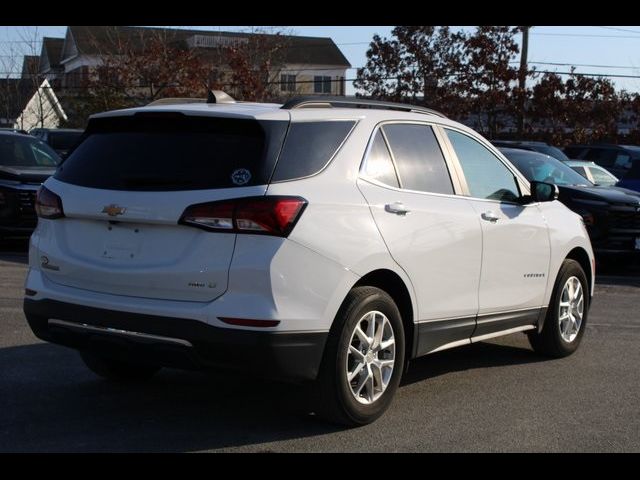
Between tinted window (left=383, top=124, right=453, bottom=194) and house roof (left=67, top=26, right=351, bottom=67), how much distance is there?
38254mm

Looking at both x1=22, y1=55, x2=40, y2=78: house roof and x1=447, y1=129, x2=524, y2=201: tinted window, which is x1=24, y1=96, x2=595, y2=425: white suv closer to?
x1=447, y1=129, x2=524, y2=201: tinted window

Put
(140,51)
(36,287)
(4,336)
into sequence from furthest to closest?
(140,51), (4,336), (36,287)

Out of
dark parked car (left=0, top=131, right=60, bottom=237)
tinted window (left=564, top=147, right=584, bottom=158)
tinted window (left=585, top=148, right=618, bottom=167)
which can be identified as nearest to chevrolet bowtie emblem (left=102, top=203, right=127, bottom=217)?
dark parked car (left=0, top=131, right=60, bottom=237)

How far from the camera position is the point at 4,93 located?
148ft

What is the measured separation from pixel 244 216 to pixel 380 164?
1206 millimetres

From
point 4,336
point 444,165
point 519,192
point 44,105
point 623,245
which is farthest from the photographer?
point 44,105

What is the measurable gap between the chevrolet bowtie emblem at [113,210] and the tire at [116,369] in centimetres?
137

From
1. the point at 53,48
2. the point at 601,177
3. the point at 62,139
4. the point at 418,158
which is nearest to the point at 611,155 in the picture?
the point at 601,177

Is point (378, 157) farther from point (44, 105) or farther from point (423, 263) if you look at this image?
point (44, 105)

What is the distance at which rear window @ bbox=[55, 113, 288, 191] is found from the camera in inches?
202

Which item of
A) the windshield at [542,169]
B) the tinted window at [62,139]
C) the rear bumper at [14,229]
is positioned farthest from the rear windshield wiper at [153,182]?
the tinted window at [62,139]

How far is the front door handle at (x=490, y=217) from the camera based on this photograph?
660 cm

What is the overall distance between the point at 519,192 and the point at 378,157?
179cm
